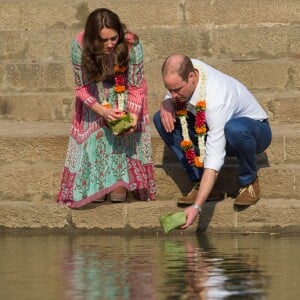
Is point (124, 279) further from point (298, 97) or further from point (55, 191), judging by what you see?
point (298, 97)

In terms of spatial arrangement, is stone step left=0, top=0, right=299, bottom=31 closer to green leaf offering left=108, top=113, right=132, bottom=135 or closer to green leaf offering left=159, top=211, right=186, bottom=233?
green leaf offering left=108, top=113, right=132, bottom=135

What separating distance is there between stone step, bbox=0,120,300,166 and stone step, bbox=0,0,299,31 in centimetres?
133

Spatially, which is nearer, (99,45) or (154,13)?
(99,45)

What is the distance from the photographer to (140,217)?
8.84m

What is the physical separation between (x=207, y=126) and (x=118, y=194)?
86 centimetres

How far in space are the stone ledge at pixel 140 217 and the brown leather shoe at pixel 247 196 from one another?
1.7 inches

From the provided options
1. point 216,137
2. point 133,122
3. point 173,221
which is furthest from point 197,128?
point 173,221

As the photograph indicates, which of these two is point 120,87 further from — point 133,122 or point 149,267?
point 149,267

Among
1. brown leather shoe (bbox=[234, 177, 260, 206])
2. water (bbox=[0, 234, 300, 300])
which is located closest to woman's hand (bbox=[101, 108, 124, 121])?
water (bbox=[0, 234, 300, 300])

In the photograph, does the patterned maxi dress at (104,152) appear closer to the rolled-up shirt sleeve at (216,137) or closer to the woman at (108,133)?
the woman at (108,133)

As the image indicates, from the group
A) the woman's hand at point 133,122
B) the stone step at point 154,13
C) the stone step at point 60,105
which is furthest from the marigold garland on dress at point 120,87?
the stone step at point 154,13

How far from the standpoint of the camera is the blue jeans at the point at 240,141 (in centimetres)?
847

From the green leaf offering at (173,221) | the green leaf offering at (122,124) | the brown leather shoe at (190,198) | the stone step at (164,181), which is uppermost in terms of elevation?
the green leaf offering at (122,124)

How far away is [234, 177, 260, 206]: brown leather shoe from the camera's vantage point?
8688 millimetres
